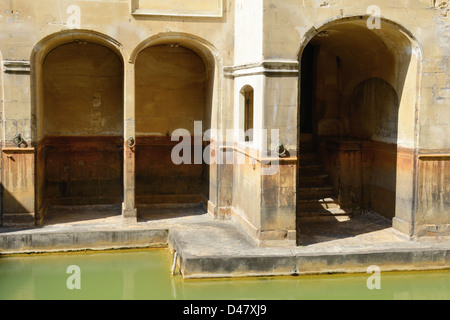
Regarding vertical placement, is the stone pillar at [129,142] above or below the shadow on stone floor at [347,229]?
above

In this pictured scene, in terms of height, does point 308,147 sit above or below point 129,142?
below

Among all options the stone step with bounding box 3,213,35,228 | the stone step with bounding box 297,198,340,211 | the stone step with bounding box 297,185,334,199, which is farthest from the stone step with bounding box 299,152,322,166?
the stone step with bounding box 3,213,35,228

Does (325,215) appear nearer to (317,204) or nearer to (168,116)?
(317,204)

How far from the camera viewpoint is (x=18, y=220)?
39.9 feet

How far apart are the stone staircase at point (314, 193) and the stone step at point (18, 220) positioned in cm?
606

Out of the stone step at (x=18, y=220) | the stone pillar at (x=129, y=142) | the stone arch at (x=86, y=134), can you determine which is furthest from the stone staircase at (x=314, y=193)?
the stone step at (x=18, y=220)

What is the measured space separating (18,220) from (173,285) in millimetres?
4270

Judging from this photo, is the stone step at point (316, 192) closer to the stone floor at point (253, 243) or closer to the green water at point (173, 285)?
the stone floor at point (253, 243)

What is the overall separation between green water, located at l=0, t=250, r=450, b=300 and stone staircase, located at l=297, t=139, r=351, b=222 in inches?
121

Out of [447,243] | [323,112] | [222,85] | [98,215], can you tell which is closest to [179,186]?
[98,215]

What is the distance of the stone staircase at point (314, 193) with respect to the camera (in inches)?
529

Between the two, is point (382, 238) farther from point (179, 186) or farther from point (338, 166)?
point (179, 186)

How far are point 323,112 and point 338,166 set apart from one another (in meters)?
1.70

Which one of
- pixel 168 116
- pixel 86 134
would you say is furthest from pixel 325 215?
pixel 86 134
